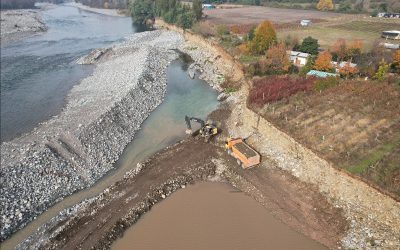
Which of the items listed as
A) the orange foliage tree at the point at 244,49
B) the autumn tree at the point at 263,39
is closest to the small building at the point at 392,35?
the autumn tree at the point at 263,39

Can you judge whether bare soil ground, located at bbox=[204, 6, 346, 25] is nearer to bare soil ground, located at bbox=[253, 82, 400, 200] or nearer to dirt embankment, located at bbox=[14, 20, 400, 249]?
bare soil ground, located at bbox=[253, 82, 400, 200]

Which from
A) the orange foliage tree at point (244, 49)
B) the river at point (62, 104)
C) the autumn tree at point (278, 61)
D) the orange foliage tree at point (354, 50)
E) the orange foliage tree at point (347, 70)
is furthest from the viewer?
the orange foliage tree at point (244, 49)

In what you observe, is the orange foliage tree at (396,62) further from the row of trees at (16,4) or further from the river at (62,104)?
the row of trees at (16,4)

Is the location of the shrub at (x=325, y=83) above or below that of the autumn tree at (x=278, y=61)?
below

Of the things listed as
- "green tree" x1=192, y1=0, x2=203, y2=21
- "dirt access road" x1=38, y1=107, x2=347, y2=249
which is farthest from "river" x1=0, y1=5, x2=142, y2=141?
"green tree" x1=192, y1=0, x2=203, y2=21

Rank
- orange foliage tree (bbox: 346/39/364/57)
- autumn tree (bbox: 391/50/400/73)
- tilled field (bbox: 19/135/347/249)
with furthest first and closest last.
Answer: orange foliage tree (bbox: 346/39/364/57), autumn tree (bbox: 391/50/400/73), tilled field (bbox: 19/135/347/249)

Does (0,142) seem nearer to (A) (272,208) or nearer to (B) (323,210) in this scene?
(A) (272,208)
